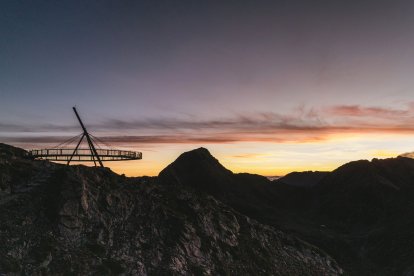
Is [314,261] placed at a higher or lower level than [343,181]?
lower

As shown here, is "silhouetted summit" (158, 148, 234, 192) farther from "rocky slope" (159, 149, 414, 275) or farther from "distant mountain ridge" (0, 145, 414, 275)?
"distant mountain ridge" (0, 145, 414, 275)

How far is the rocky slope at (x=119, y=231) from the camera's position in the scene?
132ft

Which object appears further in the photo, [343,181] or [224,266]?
[343,181]

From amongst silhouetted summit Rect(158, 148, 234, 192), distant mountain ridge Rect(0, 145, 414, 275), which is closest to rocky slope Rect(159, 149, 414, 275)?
silhouetted summit Rect(158, 148, 234, 192)

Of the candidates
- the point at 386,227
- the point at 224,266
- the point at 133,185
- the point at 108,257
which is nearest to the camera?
the point at 108,257

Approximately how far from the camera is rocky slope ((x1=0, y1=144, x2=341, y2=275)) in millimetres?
40312

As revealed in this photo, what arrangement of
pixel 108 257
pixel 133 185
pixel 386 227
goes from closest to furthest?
1. pixel 108 257
2. pixel 133 185
3. pixel 386 227

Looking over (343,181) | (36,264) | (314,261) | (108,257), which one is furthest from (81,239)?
(343,181)

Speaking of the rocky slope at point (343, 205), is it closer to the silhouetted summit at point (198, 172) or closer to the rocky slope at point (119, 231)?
the silhouetted summit at point (198, 172)

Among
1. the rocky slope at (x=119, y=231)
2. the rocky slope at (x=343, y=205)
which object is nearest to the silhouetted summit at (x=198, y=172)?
the rocky slope at (x=343, y=205)

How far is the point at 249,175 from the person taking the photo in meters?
185

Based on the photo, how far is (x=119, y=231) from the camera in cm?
4809

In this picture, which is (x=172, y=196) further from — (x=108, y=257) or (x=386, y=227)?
(x=386, y=227)

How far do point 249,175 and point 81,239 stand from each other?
146 meters
